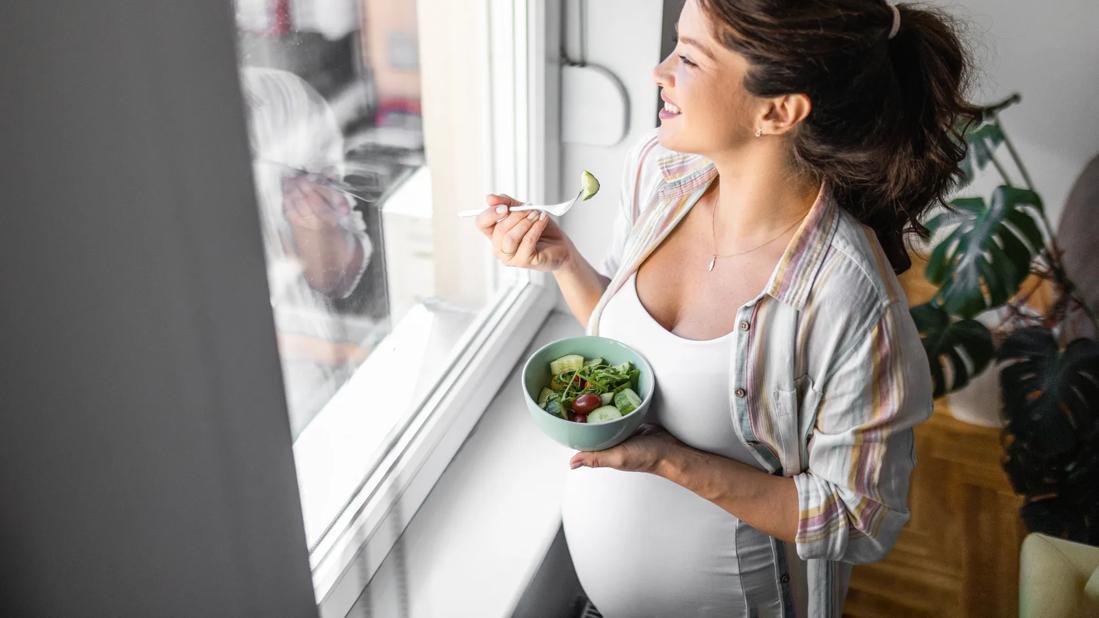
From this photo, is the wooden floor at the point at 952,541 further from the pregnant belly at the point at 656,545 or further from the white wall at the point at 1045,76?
the pregnant belly at the point at 656,545

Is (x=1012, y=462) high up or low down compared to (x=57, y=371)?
down

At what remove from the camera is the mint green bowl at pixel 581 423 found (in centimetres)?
102

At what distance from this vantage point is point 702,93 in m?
0.98

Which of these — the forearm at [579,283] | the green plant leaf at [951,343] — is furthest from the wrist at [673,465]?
the green plant leaf at [951,343]

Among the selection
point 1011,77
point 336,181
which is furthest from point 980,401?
point 336,181

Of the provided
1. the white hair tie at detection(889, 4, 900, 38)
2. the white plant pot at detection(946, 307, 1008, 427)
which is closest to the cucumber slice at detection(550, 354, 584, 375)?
the white hair tie at detection(889, 4, 900, 38)

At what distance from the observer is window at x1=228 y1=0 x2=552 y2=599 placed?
101 cm

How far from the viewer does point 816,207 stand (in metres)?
1.04

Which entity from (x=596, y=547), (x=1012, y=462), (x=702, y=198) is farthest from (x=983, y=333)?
(x=596, y=547)

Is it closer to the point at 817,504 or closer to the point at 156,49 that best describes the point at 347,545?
the point at 817,504

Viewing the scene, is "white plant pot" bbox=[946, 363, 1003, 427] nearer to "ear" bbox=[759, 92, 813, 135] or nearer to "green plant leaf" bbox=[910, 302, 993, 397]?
"green plant leaf" bbox=[910, 302, 993, 397]

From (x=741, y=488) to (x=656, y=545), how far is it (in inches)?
6.4

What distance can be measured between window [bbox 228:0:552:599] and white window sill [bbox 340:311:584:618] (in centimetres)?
6

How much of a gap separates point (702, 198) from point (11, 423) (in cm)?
91
